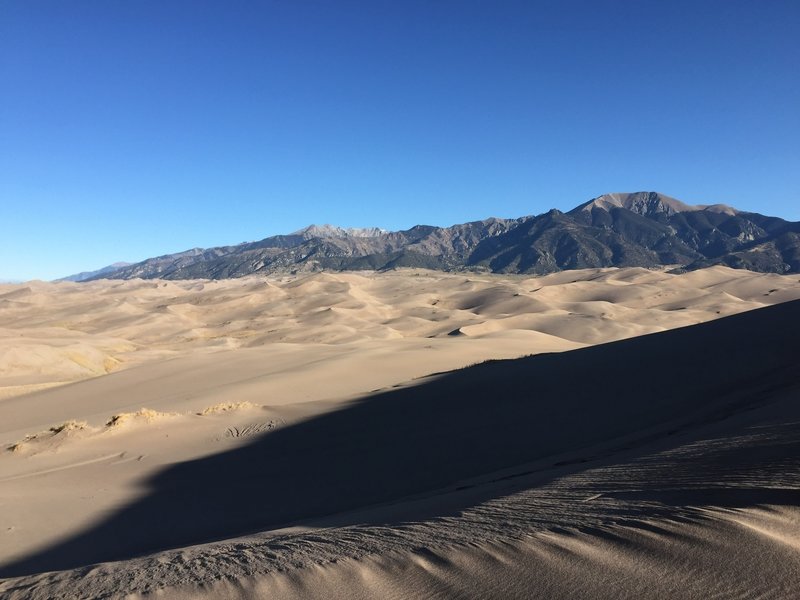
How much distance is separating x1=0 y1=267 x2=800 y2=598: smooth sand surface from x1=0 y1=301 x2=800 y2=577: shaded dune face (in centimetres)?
6

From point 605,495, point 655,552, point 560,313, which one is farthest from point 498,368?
point 560,313

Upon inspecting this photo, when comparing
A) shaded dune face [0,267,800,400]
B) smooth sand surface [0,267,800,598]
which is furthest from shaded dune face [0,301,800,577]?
shaded dune face [0,267,800,400]

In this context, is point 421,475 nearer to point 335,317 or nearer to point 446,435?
point 446,435

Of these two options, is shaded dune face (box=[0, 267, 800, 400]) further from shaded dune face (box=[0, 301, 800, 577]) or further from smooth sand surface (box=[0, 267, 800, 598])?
shaded dune face (box=[0, 301, 800, 577])

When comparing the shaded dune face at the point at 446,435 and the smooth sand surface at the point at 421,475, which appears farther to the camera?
the shaded dune face at the point at 446,435

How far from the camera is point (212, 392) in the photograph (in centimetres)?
1983

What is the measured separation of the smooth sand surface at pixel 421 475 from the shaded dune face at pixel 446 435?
0.06 m

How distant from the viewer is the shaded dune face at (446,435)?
7.39 meters

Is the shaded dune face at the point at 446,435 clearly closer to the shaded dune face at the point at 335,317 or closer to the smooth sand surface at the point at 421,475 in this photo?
the smooth sand surface at the point at 421,475

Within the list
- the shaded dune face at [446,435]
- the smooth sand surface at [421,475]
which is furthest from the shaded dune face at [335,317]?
the shaded dune face at [446,435]

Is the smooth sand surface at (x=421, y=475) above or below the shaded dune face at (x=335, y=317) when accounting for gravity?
below

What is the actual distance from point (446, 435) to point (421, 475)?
79.9 inches

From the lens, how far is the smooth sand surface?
313 cm

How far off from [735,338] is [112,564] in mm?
12939
